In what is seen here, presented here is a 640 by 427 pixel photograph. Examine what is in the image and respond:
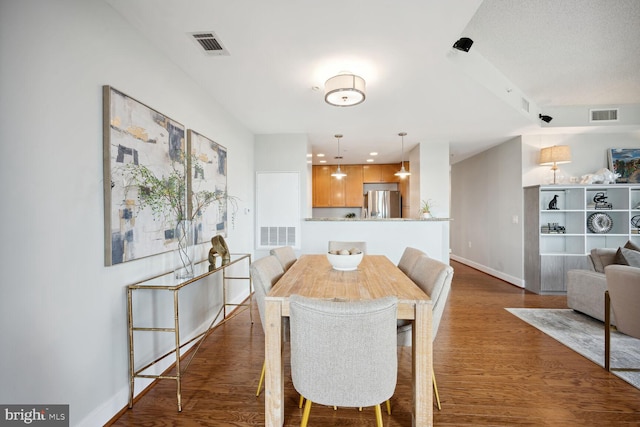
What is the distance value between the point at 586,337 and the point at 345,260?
2.60 m

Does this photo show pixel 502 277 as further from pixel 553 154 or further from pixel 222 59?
pixel 222 59

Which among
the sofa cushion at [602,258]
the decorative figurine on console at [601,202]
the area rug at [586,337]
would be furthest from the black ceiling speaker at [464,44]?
the decorative figurine on console at [601,202]

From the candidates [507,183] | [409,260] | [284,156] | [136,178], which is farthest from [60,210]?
[507,183]

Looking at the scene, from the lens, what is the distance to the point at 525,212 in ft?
14.9

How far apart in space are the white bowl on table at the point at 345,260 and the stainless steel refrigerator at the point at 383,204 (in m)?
4.57

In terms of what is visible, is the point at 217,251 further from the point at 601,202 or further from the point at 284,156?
the point at 601,202

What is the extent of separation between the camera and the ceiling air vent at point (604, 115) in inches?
161

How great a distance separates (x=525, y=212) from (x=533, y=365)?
10.1 ft

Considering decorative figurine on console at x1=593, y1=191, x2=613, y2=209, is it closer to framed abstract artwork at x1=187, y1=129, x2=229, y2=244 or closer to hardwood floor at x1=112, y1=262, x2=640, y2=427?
hardwood floor at x1=112, y1=262, x2=640, y2=427

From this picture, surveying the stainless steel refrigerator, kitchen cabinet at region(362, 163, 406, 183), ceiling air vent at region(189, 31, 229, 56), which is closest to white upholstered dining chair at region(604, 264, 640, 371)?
ceiling air vent at region(189, 31, 229, 56)

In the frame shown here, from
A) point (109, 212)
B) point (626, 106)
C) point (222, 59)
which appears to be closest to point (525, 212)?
point (626, 106)

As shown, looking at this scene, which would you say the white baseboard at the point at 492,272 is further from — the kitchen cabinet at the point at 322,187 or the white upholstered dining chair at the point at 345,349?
the white upholstered dining chair at the point at 345,349

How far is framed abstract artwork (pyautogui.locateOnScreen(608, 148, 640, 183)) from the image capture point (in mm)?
4301

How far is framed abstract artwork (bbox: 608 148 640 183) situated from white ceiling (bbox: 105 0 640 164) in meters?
0.79
